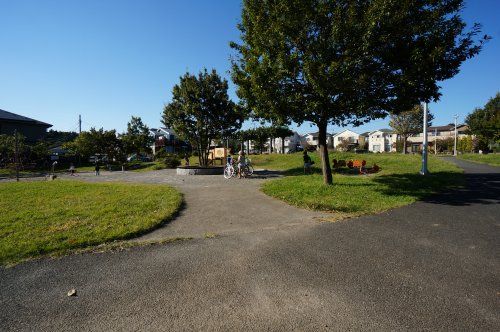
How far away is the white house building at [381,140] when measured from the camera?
86.7 m

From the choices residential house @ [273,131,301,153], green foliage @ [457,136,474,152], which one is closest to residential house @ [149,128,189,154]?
residential house @ [273,131,301,153]

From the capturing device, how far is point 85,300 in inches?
147

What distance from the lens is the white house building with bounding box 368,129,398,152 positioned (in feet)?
284

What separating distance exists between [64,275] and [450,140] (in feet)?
247

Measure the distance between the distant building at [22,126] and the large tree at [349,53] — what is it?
146 feet

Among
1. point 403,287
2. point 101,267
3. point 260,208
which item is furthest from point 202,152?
point 403,287

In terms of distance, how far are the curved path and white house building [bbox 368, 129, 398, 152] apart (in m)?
86.4

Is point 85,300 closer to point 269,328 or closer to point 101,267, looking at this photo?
point 101,267

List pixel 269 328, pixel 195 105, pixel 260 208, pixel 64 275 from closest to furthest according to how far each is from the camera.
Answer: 1. pixel 269 328
2. pixel 64 275
3. pixel 260 208
4. pixel 195 105

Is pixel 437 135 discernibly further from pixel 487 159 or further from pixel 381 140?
pixel 487 159

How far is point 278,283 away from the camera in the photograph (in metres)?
4.12

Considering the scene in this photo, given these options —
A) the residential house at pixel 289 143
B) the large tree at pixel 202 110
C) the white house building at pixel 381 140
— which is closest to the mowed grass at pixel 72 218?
the large tree at pixel 202 110

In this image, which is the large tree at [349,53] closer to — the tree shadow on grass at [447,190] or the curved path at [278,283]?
the tree shadow on grass at [447,190]

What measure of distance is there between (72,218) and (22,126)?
46.7 meters
